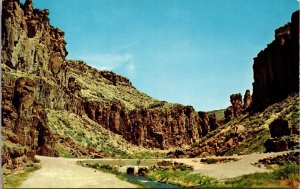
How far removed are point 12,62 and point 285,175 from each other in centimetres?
5912

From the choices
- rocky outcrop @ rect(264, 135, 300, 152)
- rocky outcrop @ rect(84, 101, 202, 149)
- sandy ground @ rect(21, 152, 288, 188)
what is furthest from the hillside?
sandy ground @ rect(21, 152, 288, 188)

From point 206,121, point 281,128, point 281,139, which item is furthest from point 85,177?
point 206,121

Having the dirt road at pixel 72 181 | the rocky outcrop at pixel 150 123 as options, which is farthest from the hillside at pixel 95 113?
the dirt road at pixel 72 181

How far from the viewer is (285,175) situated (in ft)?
72.8

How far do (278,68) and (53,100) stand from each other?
4263 cm

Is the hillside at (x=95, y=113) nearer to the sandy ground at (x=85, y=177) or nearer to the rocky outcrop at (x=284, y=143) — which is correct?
the rocky outcrop at (x=284, y=143)

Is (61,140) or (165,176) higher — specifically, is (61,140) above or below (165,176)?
above

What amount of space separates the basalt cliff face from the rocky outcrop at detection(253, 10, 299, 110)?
31258 millimetres

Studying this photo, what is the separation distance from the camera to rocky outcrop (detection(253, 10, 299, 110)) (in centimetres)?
6078

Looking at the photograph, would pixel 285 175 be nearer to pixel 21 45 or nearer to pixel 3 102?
pixel 3 102

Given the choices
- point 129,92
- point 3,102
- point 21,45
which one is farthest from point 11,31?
point 129,92

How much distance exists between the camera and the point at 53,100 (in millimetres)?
79688

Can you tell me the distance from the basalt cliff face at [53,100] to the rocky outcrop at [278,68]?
103ft

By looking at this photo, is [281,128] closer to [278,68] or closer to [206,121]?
[278,68]
